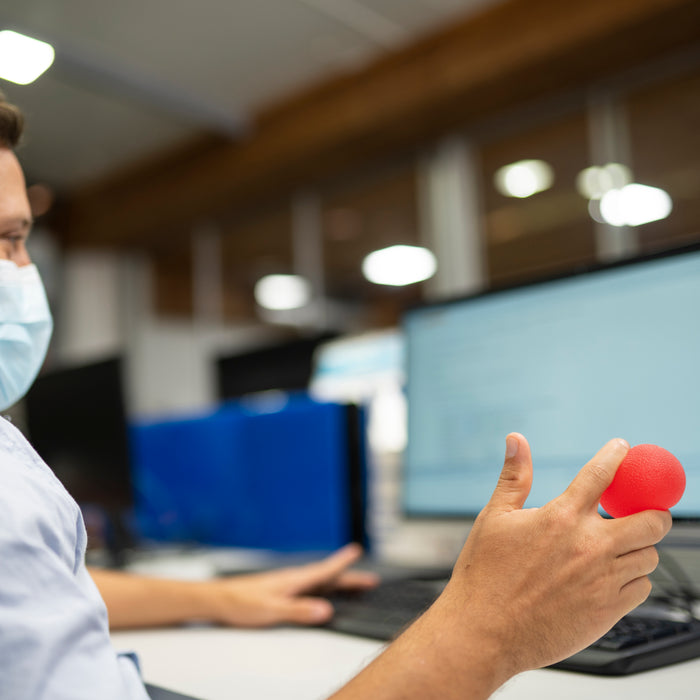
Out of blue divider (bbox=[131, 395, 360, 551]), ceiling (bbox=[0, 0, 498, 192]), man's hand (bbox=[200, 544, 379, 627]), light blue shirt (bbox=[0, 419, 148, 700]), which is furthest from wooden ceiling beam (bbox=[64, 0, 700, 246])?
light blue shirt (bbox=[0, 419, 148, 700])

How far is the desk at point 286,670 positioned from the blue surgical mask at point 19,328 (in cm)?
34

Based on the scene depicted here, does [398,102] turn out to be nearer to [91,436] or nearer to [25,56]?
[25,56]

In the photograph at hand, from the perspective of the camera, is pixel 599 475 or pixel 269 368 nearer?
pixel 599 475

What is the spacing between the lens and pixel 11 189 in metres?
0.76

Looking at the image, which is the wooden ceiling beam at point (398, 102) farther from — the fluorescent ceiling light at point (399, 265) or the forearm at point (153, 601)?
the forearm at point (153, 601)

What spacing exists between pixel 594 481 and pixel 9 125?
25.3 inches

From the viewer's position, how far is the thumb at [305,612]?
3.03 feet

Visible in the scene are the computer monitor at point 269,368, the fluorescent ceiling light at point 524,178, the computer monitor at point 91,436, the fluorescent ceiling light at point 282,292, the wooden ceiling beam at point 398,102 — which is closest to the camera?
the computer monitor at point 91,436

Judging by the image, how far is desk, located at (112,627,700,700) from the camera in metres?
0.62

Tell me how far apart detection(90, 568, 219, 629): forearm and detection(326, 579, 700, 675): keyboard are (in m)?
0.19

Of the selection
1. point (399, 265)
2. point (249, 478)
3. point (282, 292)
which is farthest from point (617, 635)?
point (282, 292)

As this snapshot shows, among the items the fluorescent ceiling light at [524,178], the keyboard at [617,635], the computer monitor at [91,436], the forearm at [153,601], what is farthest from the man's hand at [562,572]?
the fluorescent ceiling light at [524,178]

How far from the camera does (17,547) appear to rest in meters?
0.46

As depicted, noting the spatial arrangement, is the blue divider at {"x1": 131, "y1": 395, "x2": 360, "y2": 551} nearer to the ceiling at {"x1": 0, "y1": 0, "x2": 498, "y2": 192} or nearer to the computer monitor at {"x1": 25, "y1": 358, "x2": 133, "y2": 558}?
the computer monitor at {"x1": 25, "y1": 358, "x2": 133, "y2": 558}
